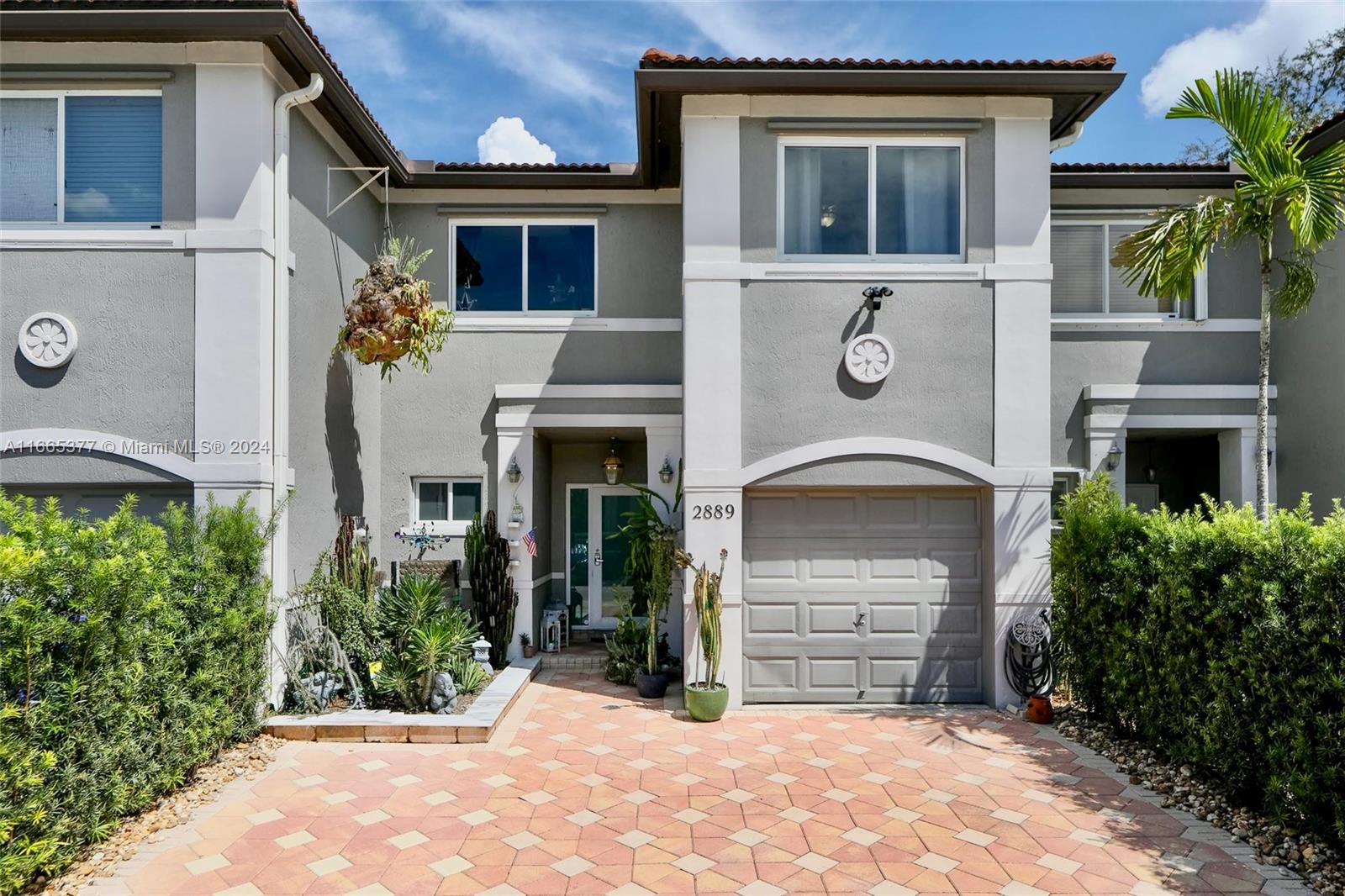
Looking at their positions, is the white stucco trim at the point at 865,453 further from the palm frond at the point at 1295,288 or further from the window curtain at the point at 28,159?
the window curtain at the point at 28,159

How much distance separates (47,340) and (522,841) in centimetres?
658

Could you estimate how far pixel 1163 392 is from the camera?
10.8 meters

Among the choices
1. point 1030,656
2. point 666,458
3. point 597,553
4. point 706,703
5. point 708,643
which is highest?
point 666,458

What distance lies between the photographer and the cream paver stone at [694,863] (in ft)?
16.9

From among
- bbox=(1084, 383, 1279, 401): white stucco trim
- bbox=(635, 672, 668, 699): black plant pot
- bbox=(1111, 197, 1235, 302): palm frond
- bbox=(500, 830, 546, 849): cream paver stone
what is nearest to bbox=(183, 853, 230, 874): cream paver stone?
bbox=(500, 830, 546, 849): cream paver stone

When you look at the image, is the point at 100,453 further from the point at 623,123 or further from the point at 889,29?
the point at 889,29

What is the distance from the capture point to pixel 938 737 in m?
7.76

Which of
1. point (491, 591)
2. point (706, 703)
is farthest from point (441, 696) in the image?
point (706, 703)

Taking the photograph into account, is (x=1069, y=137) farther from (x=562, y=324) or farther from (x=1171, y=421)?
(x=562, y=324)

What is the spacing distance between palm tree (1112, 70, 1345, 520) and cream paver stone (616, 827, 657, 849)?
20.6 ft

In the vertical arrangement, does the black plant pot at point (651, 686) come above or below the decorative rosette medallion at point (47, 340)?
below

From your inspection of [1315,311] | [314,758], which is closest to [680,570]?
[314,758]

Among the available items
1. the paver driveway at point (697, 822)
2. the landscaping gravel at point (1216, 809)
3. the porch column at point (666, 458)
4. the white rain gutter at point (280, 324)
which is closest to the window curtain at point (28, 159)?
the white rain gutter at point (280, 324)

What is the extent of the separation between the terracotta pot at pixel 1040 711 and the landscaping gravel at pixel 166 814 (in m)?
7.47
